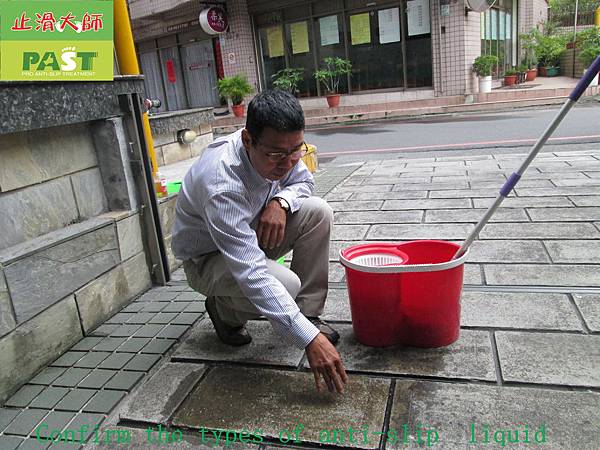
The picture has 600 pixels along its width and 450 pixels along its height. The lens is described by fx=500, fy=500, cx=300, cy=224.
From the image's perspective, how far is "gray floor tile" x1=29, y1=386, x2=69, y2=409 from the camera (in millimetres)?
1964

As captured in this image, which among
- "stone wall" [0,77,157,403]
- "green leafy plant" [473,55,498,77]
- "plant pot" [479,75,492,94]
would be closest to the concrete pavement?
"stone wall" [0,77,157,403]

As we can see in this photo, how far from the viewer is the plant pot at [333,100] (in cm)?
1388

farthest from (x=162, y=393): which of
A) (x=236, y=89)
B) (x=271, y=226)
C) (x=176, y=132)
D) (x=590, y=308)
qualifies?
(x=236, y=89)

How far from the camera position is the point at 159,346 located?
7.61ft

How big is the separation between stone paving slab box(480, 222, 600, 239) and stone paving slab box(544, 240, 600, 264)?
11cm

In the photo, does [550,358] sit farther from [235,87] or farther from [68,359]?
[235,87]

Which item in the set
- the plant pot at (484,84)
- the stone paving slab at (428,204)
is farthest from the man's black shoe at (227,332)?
the plant pot at (484,84)

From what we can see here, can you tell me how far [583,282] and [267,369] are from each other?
165 cm

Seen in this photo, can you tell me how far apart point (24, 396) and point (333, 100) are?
12.8 metres

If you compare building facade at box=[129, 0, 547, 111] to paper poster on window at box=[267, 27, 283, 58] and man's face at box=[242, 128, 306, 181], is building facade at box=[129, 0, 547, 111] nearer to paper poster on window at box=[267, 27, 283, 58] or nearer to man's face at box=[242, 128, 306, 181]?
paper poster on window at box=[267, 27, 283, 58]

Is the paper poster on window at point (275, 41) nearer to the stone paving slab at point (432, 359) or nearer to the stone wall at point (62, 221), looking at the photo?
the stone wall at point (62, 221)

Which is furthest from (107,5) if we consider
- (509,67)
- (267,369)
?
(509,67)

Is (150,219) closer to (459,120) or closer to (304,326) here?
(304,326)

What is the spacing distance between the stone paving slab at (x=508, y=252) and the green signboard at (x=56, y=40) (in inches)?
91.8
